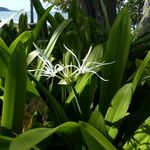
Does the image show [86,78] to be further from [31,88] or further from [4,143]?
[4,143]

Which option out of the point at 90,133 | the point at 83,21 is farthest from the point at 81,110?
the point at 83,21

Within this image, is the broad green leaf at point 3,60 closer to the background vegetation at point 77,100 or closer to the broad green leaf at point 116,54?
the background vegetation at point 77,100

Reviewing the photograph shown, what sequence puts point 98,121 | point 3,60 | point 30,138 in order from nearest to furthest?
point 30,138, point 98,121, point 3,60

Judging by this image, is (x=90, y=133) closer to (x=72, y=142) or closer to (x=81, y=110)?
(x=72, y=142)

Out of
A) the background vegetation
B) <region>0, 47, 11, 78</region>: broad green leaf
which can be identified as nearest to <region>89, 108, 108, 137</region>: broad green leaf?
the background vegetation

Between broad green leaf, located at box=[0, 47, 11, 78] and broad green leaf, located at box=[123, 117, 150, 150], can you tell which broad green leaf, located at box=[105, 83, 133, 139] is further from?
broad green leaf, located at box=[0, 47, 11, 78]

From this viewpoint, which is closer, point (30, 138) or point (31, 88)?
point (30, 138)

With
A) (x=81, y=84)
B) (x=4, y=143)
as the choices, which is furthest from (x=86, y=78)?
(x=4, y=143)

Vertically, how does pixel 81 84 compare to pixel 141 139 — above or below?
above
